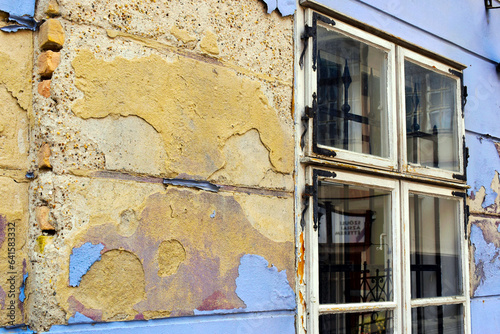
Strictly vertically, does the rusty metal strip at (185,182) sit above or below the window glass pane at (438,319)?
above

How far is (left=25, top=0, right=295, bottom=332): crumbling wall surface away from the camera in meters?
2.04

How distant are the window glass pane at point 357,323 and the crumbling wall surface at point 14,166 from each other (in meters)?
1.45

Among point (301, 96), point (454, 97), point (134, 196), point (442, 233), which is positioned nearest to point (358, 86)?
point (301, 96)

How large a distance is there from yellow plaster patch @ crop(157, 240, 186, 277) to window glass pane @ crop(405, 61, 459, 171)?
166 centimetres

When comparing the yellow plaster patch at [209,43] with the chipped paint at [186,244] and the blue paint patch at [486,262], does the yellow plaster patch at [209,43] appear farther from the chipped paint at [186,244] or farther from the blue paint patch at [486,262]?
the blue paint patch at [486,262]

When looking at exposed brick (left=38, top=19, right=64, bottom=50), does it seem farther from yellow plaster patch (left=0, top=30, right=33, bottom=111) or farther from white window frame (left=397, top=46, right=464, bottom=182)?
white window frame (left=397, top=46, right=464, bottom=182)

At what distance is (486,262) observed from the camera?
381 centimetres

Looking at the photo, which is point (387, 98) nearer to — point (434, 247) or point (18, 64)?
point (434, 247)

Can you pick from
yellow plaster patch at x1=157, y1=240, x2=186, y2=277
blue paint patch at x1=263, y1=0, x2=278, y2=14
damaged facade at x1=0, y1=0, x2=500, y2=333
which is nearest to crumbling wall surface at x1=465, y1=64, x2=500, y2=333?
damaged facade at x1=0, y1=0, x2=500, y2=333

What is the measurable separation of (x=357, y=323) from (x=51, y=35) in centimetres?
203

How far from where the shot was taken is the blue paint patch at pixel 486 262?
375 centimetres

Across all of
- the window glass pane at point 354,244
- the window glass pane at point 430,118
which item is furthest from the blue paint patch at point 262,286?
the window glass pane at point 430,118

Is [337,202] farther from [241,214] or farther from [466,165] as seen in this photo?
[466,165]

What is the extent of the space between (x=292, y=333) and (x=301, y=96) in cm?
114
